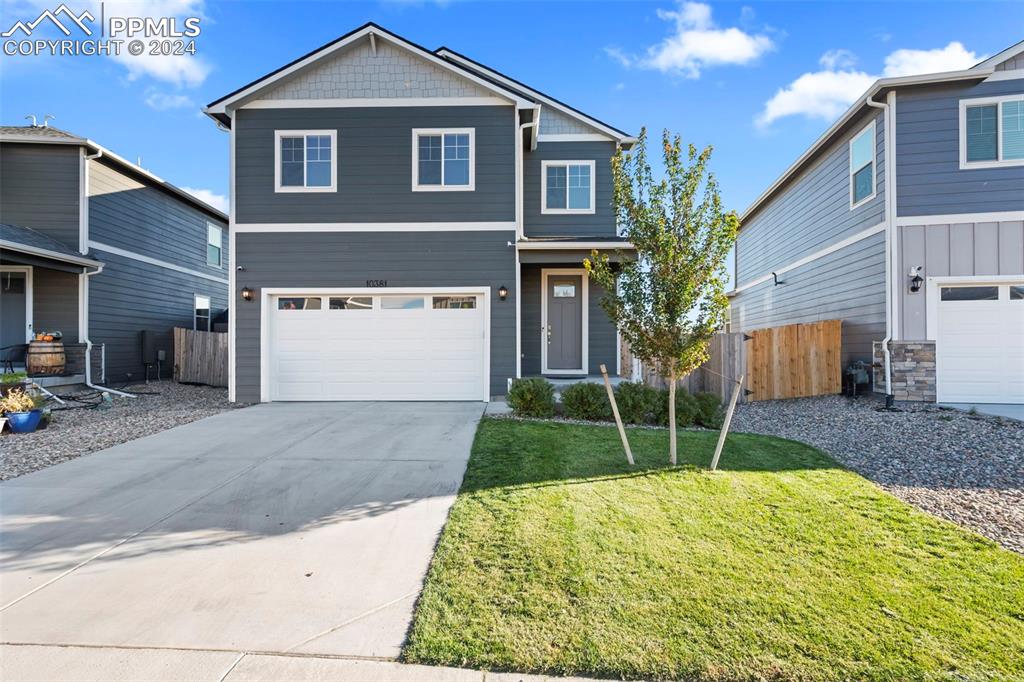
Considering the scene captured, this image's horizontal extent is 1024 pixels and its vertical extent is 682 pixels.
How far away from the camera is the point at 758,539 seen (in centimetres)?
333

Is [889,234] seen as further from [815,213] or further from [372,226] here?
[372,226]

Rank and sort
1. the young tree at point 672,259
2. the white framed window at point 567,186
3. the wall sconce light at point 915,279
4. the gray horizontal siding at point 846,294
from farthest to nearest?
the white framed window at point 567,186 < the gray horizontal siding at point 846,294 < the wall sconce light at point 915,279 < the young tree at point 672,259

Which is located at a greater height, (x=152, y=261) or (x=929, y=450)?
(x=152, y=261)

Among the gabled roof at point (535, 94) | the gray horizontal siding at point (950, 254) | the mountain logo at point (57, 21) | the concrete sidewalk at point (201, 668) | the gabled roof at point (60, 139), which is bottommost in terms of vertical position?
the concrete sidewalk at point (201, 668)

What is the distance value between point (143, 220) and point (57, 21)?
250 inches

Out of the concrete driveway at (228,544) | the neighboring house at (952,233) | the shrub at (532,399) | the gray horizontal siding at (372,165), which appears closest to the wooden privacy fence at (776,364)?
the neighboring house at (952,233)

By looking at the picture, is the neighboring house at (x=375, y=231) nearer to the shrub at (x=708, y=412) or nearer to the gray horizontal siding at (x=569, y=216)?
the gray horizontal siding at (x=569, y=216)

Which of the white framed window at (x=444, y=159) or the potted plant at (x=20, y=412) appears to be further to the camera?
the white framed window at (x=444, y=159)

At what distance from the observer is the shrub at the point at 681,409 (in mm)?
7453

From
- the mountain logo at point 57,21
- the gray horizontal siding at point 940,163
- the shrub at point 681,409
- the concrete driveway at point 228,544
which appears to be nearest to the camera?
the concrete driveway at point 228,544

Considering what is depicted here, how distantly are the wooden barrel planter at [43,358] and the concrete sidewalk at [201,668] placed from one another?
1063cm

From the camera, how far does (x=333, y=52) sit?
9688 mm

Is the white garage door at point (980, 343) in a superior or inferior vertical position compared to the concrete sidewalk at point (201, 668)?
superior

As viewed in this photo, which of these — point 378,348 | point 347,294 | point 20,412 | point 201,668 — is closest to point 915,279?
point 378,348
